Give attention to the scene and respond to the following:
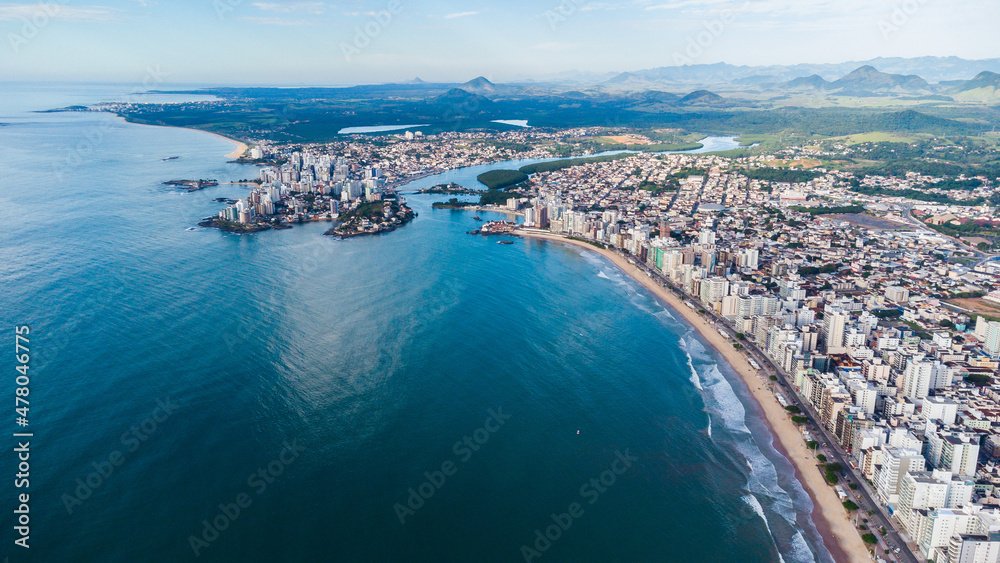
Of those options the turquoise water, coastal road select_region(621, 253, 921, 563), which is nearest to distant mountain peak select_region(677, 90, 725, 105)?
the turquoise water

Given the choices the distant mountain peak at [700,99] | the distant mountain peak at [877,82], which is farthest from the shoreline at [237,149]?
the distant mountain peak at [877,82]

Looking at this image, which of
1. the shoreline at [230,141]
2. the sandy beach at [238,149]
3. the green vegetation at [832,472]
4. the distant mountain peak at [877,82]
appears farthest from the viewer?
the distant mountain peak at [877,82]

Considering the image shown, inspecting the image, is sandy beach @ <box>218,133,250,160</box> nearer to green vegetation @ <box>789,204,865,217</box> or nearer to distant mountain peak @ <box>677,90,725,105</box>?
green vegetation @ <box>789,204,865,217</box>

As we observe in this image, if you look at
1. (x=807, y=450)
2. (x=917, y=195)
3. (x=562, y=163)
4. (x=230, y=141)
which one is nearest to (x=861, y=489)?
(x=807, y=450)

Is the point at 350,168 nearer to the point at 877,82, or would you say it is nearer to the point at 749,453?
the point at 749,453

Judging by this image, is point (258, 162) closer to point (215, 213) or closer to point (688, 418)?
point (215, 213)

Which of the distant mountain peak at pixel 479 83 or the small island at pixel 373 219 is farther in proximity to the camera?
the distant mountain peak at pixel 479 83

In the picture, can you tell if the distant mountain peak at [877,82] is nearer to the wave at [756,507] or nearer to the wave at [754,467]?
the wave at [754,467]
